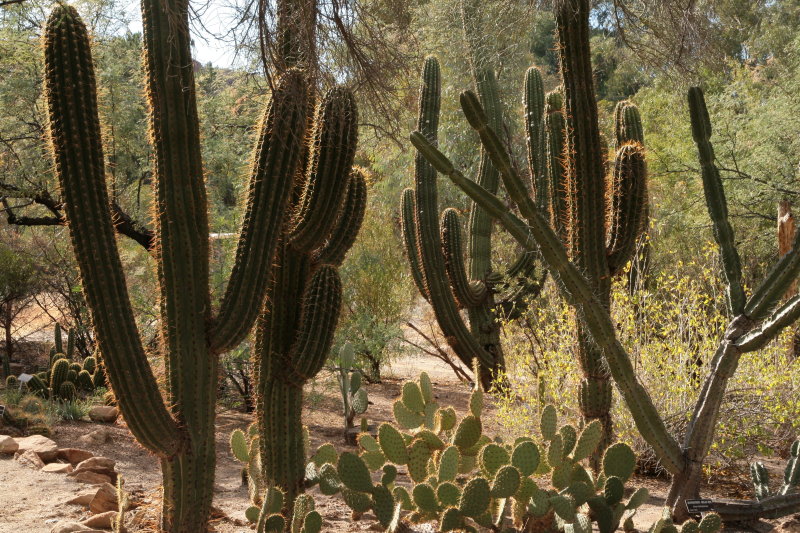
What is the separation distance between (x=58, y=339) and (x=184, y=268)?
811 cm

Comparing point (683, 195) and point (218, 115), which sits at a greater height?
point (218, 115)

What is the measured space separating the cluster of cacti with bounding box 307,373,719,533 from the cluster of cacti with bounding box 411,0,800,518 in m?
0.44

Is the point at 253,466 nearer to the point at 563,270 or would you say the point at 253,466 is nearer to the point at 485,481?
the point at 485,481

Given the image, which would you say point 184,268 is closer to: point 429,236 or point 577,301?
point 577,301

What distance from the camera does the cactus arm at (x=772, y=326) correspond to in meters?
4.07

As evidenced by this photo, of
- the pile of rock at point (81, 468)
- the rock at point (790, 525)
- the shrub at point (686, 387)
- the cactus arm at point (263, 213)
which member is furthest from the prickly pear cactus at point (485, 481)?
the shrub at point (686, 387)

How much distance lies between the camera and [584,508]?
5.22 metres

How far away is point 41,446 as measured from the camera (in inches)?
276

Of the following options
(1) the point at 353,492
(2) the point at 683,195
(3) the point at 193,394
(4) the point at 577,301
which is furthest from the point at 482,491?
(2) the point at 683,195

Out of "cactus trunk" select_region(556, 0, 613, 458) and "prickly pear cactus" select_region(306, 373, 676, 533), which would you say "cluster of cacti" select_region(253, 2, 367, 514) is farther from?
"cactus trunk" select_region(556, 0, 613, 458)

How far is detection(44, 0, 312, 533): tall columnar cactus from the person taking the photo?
4.09m

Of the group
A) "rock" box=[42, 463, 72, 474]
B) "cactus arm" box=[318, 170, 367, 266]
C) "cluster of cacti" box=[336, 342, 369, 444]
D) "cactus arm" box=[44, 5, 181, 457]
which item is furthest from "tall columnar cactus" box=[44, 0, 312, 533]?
"rock" box=[42, 463, 72, 474]

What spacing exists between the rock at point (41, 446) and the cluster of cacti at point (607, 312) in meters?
4.70

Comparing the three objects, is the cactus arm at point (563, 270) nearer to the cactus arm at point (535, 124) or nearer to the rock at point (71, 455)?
the cactus arm at point (535, 124)
